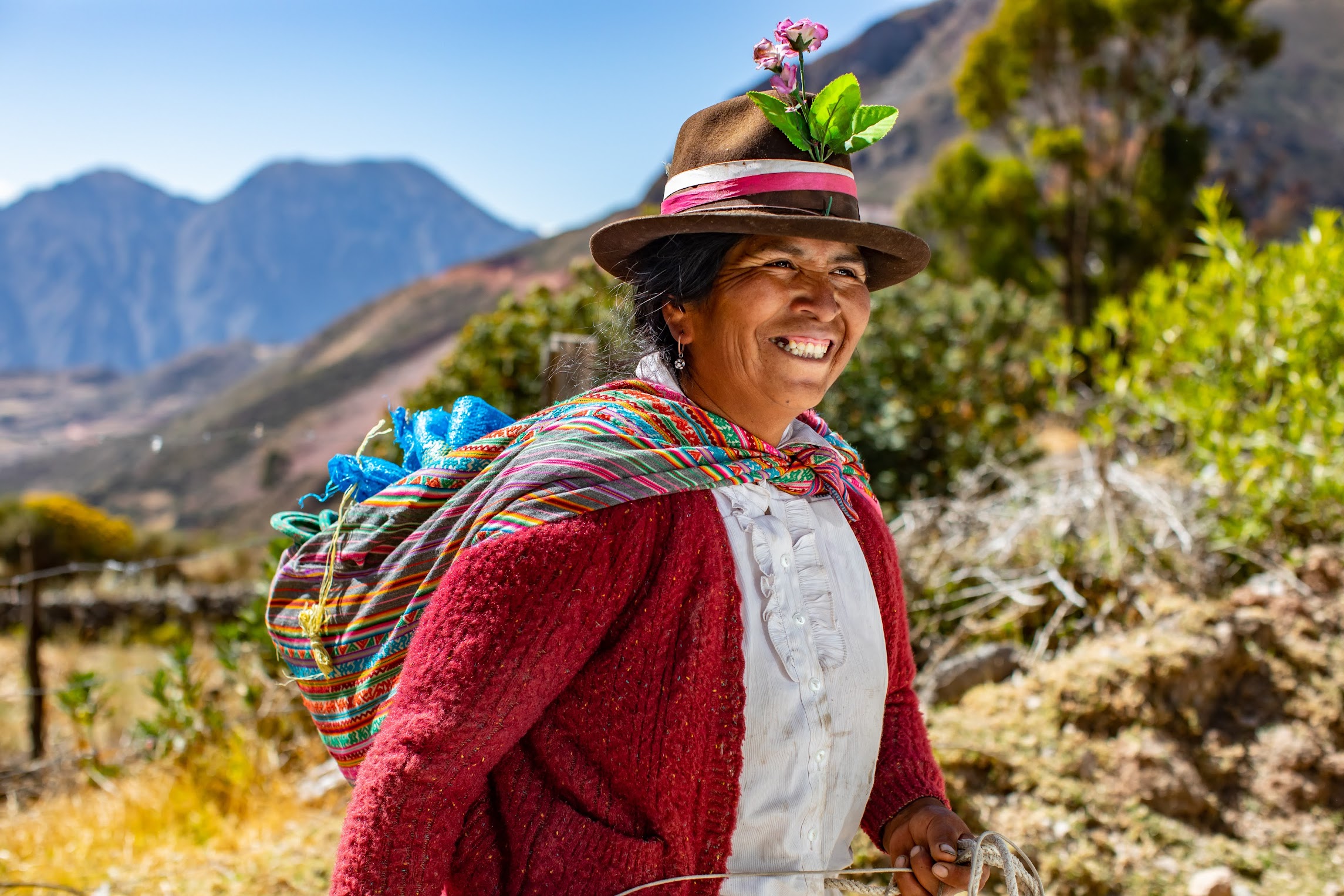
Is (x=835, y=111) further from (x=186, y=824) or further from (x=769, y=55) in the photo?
(x=186, y=824)

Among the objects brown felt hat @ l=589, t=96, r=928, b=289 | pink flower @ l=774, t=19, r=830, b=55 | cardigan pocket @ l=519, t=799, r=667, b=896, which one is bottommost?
cardigan pocket @ l=519, t=799, r=667, b=896

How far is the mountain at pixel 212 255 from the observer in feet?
526

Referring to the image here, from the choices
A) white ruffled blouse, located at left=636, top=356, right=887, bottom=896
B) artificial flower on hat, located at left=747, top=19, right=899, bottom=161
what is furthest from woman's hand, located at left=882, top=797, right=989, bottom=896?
artificial flower on hat, located at left=747, top=19, right=899, bottom=161

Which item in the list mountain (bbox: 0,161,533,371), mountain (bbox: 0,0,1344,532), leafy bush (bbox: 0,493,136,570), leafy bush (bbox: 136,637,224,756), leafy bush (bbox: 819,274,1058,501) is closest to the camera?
leafy bush (bbox: 136,637,224,756)

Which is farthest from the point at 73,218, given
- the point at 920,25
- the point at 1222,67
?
the point at 1222,67

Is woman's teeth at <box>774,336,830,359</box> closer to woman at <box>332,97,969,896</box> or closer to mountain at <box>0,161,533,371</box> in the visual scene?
woman at <box>332,97,969,896</box>

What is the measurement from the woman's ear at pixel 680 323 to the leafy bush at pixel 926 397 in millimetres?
3625

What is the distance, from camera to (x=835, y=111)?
140 centimetres

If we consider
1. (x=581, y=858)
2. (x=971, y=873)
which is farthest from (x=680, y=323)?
(x=971, y=873)

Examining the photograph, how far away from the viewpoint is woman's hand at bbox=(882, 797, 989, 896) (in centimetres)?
143

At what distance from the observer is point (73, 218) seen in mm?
162750

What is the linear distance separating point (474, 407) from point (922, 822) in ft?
3.30

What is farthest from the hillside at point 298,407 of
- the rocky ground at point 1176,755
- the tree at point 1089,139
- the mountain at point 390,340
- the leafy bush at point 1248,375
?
the rocky ground at point 1176,755

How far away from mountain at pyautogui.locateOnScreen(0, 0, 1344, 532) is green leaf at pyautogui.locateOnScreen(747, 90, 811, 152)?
30.0m
